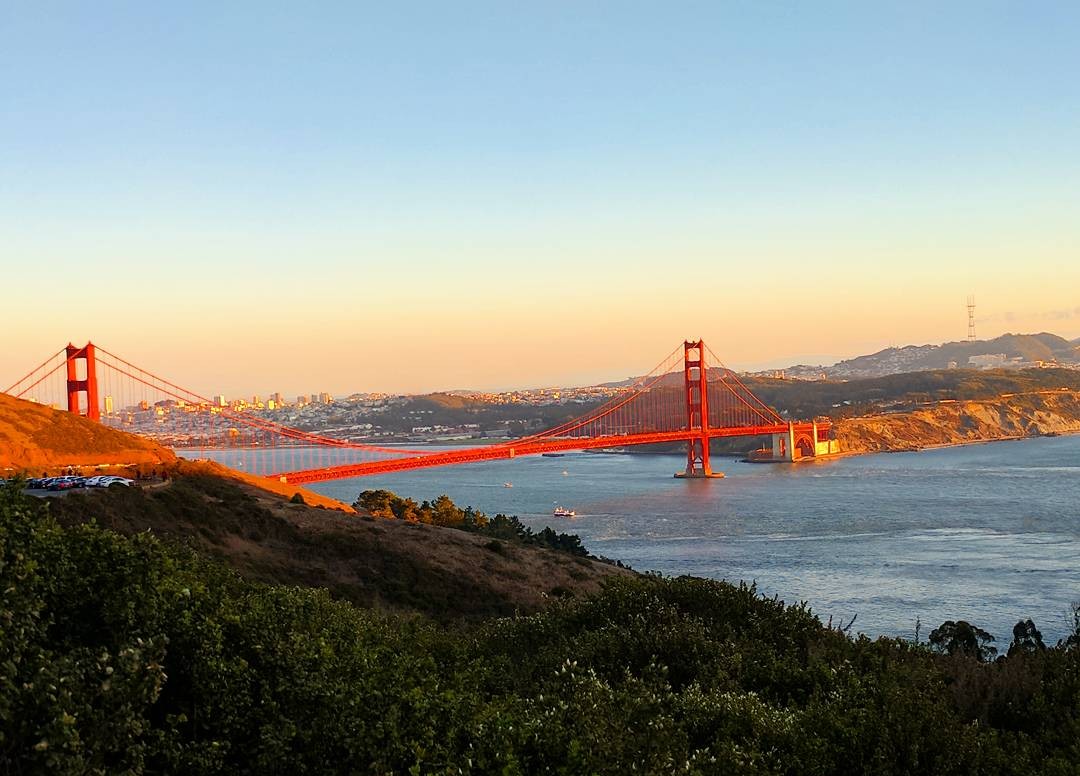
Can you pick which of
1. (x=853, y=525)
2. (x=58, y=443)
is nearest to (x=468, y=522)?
(x=58, y=443)

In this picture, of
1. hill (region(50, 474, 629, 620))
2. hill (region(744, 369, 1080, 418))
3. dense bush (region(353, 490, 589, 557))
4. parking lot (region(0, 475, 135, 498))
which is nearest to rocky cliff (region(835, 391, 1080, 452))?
hill (region(744, 369, 1080, 418))

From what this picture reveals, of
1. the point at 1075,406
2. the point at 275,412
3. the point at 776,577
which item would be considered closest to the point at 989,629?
the point at 776,577

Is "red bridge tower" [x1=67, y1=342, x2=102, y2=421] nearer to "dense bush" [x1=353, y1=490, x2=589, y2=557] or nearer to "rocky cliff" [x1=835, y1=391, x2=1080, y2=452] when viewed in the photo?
"dense bush" [x1=353, y1=490, x2=589, y2=557]

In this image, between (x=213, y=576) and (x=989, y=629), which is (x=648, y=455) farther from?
(x=213, y=576)

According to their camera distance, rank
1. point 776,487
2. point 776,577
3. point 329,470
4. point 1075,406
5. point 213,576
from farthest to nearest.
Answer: point 1075,406 → point 776,487 → point 329,470 → point 776,577 → point 213,576

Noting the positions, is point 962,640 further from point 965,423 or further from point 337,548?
point 965,423

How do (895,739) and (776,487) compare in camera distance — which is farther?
(776,487)
